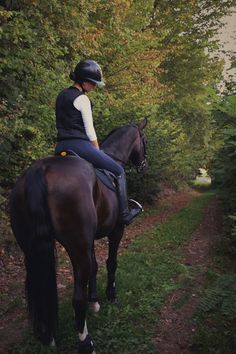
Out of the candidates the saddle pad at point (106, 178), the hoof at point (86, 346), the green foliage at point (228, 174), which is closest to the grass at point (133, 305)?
the hoof at point (86, 346)

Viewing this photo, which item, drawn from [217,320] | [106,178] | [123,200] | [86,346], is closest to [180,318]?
[217,320]

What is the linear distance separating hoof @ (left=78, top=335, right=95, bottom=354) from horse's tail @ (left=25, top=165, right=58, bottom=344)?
378 mm

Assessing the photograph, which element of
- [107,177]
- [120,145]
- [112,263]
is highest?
[120,145]

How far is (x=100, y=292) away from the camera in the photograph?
6.43m

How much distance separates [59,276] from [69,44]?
632 cm

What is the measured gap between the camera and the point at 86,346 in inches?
180

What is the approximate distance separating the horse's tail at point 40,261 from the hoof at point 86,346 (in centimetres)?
38

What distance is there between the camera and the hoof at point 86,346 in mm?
4555

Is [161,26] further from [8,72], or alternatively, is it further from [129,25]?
[8,72]

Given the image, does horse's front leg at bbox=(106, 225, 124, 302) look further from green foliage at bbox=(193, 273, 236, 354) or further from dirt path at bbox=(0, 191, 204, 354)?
green foliage at bbox=(193, 273, 236, 354)

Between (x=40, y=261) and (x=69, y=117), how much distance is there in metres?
1.84

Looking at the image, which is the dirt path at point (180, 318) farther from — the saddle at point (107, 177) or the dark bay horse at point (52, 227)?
the saddle at point (107, 177)

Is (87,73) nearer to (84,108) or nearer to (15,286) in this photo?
(84,108)

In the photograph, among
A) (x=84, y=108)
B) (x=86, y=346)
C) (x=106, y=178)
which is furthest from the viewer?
(x=106, y=178)
